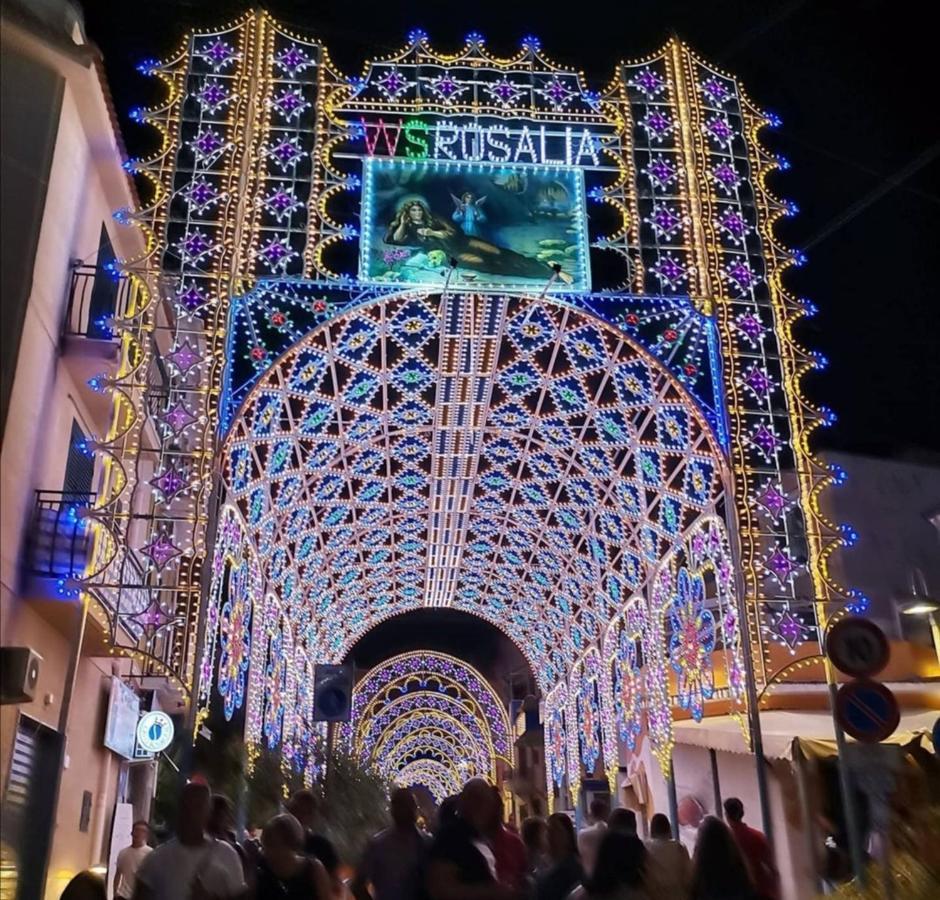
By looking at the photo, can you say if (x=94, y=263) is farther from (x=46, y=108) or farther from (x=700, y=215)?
(x=700, y=215)

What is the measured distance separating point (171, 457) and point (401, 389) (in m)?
6.45

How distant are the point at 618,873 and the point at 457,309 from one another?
11005 mm

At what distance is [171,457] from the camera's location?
1201 centimetres

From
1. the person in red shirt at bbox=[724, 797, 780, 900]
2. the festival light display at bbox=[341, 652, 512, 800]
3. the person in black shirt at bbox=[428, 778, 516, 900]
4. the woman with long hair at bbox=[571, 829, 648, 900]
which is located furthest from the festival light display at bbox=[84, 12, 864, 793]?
the festival light display at bbox=[341, 652, 512, 800]

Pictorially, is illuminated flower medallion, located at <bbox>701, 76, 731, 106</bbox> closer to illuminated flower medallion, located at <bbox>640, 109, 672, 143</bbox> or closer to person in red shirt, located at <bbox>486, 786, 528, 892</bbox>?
illuminated flower medallion, located at <bbox>640, 109, 672, 143</bbox>

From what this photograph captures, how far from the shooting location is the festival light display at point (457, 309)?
12.2m

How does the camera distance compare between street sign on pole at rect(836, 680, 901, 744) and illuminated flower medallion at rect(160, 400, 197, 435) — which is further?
illuminated flower medallion at rect(160, 400, 197, 435)

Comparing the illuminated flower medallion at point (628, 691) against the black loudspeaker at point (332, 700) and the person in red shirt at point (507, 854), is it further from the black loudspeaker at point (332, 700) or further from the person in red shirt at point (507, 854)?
the person in red shirt at point (507, 854)

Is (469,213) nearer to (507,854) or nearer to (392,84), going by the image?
(392,84)

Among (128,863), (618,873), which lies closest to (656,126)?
(128,863)

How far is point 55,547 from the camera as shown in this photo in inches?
420

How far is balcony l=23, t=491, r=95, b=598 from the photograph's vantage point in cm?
1052

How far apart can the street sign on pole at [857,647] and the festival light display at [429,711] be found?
88.9 feet

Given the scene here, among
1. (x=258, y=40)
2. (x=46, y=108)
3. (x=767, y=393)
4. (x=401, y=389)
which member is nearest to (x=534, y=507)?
(x=401, y=389)
